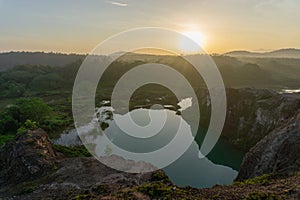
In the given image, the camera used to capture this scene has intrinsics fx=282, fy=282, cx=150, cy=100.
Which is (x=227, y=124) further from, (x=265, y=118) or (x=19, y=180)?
(x=19, y=180)

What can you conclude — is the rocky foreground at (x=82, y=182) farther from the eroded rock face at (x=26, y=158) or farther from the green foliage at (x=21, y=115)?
the green foliage at (x=21, y=115)

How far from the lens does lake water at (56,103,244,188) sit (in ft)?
101

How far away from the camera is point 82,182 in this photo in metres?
21.4

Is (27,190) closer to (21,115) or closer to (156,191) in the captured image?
(156,191)

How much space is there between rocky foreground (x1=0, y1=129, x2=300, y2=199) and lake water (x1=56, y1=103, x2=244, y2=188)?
1038 centimetres

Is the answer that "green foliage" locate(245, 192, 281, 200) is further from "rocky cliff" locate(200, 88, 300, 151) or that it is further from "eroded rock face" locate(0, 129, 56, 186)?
"rocky cliff" locate(200, 88, 300, 151)

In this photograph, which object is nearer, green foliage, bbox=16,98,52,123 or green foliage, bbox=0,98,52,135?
green foliage, bbox=0,98,52,135

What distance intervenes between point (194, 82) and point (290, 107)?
264ft

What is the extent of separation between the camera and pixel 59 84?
4641 inches

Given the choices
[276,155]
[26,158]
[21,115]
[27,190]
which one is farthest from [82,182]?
[21,115]

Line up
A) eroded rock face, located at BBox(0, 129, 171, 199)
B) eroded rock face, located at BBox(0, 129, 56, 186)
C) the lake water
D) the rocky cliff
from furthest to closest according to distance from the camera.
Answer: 1. the rocky cliff
2. the lake water
3. eroded rock face, located at BBox(0, 129, 56, 186)
4. eroded rock face, located at BBox(0, 129, 171, 199)

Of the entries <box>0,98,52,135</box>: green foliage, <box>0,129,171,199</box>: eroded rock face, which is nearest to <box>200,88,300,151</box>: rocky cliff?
<box>0,129,171,199</box>: eroded rock face

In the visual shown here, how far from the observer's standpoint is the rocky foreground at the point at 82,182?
12.6 metres

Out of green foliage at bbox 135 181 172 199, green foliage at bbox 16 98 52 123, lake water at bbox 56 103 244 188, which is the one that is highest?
green foliage at bbox 135 181 172 199
